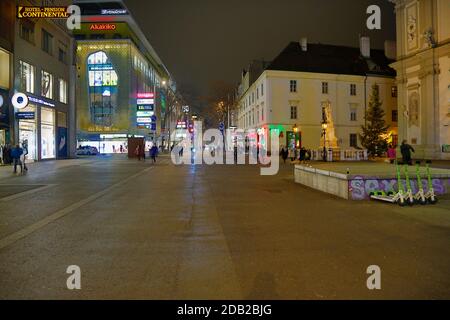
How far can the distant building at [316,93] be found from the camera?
53.0 m

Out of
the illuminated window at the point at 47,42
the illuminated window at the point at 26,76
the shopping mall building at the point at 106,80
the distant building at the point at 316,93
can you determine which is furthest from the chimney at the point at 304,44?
the illuminated window at the point at 26,76

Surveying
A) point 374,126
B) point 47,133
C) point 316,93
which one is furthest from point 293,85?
point 47,133

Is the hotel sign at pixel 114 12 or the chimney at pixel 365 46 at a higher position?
the hotel sign at pixel 114 12

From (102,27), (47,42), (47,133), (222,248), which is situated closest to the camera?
(222,248)

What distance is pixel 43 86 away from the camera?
39406mm

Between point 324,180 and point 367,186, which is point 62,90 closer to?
point 324,180

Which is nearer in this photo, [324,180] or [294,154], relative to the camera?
[324,180]

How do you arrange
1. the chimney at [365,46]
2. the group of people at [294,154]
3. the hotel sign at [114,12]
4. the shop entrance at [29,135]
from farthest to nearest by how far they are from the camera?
the hotel sign at [114,12], the chimney at [365,46], the group of people at [294,154], the shop entrance at [29,135]

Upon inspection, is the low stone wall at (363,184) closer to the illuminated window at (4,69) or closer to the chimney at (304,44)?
the illuminated window at (4,69)

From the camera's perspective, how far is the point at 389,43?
6544cm

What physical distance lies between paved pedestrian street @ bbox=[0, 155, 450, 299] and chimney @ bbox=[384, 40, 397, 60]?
190ft

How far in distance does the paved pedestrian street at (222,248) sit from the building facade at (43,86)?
23.3 metres

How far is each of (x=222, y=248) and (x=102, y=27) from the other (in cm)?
8031

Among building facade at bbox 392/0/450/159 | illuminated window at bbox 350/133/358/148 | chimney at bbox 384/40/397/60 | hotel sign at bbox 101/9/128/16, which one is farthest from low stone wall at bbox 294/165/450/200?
hotel sign at bbox 101/9/128/16
